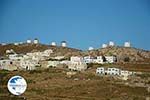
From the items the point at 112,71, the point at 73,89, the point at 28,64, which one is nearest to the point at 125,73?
the point at 112,71

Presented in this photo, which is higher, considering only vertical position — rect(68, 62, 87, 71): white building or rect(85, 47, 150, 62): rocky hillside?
rect(85, 47, 150, 62): rocky hillside

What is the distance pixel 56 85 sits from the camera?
17.2m

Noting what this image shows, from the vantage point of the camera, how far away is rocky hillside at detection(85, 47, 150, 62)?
3025 centimetres

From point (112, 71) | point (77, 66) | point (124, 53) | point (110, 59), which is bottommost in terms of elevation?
point (112, 71)

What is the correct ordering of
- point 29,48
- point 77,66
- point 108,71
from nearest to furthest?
point 108,71
point 77,66
point 29,48

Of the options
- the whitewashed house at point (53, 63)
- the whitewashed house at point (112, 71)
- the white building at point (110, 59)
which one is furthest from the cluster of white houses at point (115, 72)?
the white building at point (110, 59)

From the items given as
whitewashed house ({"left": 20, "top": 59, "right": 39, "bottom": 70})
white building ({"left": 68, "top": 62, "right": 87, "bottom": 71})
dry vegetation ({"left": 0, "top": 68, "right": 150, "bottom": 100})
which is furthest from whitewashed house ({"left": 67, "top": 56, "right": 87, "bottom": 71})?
dry vegetation ({"left": 0, "top": 68, "right": 150, "bottom": 100})

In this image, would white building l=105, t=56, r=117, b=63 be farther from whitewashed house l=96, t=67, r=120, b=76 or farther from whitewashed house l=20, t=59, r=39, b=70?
whitewashed house l=96, t=67, r=120, b=76

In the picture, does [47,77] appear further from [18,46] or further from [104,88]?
[18,46]

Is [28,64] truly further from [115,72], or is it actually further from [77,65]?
[115,72]

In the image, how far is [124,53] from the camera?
1243 inches

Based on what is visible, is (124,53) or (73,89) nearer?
(73,89)

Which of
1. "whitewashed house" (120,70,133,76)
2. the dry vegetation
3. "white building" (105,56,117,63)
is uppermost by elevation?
"white building" (105,56,117,63)

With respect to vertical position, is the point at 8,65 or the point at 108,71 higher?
the point at 8,65
